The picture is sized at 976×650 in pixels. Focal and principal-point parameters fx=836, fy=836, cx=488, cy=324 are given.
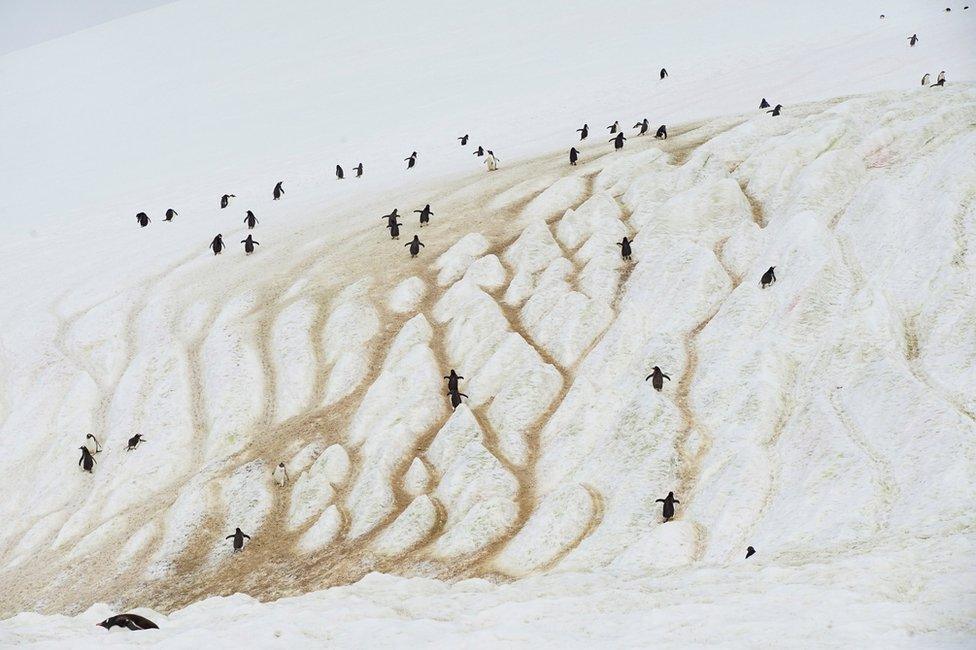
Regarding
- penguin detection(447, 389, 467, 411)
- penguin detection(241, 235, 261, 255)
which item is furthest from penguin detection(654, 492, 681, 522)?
penguin detection(241, 235, 261, 255)

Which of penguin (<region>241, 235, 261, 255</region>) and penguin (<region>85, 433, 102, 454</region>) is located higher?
penguin (<region>241, 235, 261, 255</region>)

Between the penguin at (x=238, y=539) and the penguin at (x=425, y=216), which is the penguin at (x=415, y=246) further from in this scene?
the penguin at (x=238, y=539)

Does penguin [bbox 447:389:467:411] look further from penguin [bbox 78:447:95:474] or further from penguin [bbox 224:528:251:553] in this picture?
penguin [bbox 78:447:95:474]

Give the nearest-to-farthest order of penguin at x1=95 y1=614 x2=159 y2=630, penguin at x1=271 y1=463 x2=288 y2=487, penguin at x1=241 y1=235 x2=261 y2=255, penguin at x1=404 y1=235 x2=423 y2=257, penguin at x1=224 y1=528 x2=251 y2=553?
penguin at x1=95 y1=614 x2=159 y2=630
penguin at x1=224 y1=528 x2=251 y2=553
penguin at x1=271 y1=463 x2=288 y2=487
penguin at x1=404 y1=235 x2=423 y2=257
penguin at x1=241 y1=235 x2=261 y2=255

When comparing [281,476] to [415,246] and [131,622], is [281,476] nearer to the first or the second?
[415,246]

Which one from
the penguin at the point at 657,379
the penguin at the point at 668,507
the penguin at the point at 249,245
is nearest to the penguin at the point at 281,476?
the penguin at the point at 657,379

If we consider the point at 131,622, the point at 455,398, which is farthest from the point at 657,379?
the point at 131,622

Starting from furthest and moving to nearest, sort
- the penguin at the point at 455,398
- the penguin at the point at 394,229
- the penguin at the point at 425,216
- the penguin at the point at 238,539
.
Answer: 1. the penguin at the point at 425,216
2. the penguin at the point at 394,229
3. the penguin at the point at 455,398
4. the penguin at the point at 238,539
